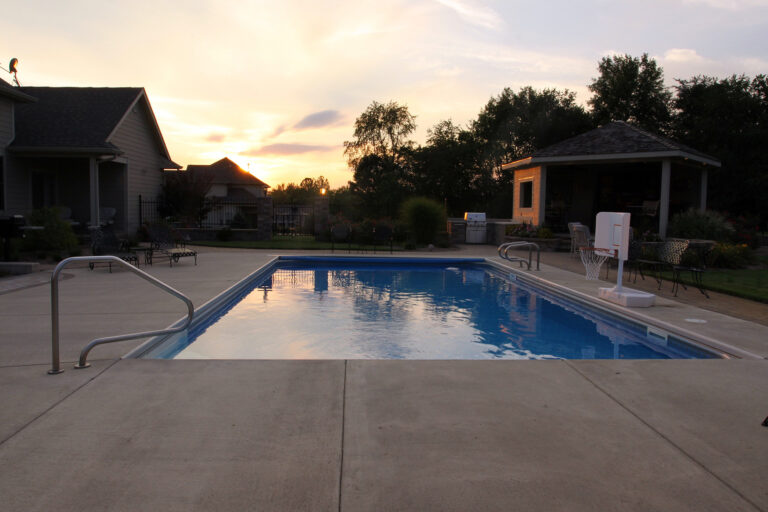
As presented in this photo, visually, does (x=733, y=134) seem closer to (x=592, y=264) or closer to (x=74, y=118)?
(x=592, y=264)

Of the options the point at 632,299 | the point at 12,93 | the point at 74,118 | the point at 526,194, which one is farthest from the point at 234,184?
the point at 632,299

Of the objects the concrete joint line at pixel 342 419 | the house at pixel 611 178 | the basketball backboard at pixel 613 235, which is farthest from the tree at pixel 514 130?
the concrete joint line at pixel 342 419

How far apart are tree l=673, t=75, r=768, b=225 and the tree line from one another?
0.05 meters

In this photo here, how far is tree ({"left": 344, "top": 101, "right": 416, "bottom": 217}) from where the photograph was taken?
1342 inches

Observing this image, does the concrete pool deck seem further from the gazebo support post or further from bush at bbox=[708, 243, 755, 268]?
the gazebo support post

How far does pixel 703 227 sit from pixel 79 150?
17297 mm

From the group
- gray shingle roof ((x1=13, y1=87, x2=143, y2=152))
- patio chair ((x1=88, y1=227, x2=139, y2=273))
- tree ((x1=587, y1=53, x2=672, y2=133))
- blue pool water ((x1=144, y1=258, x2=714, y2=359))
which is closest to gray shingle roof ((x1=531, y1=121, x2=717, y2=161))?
blue pool water ((x1=144, y1=258, x2=714, y2=359))

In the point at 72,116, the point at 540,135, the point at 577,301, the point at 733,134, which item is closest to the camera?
the point at 577,301

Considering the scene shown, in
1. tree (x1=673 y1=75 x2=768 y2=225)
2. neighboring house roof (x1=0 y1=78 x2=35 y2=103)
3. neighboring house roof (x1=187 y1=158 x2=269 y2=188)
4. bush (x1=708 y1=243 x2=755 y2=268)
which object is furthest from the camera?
neighboring house roof (x1=187 y1=158 x2=269 y2=188)

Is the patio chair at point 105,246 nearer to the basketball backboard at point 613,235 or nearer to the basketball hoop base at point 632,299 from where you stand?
the basketball backboard at point 613,235

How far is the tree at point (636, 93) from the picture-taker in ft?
96.4

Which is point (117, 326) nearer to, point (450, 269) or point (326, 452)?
point (326, 452)

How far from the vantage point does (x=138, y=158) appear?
18094mm

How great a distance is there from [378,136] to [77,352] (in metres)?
31.6
